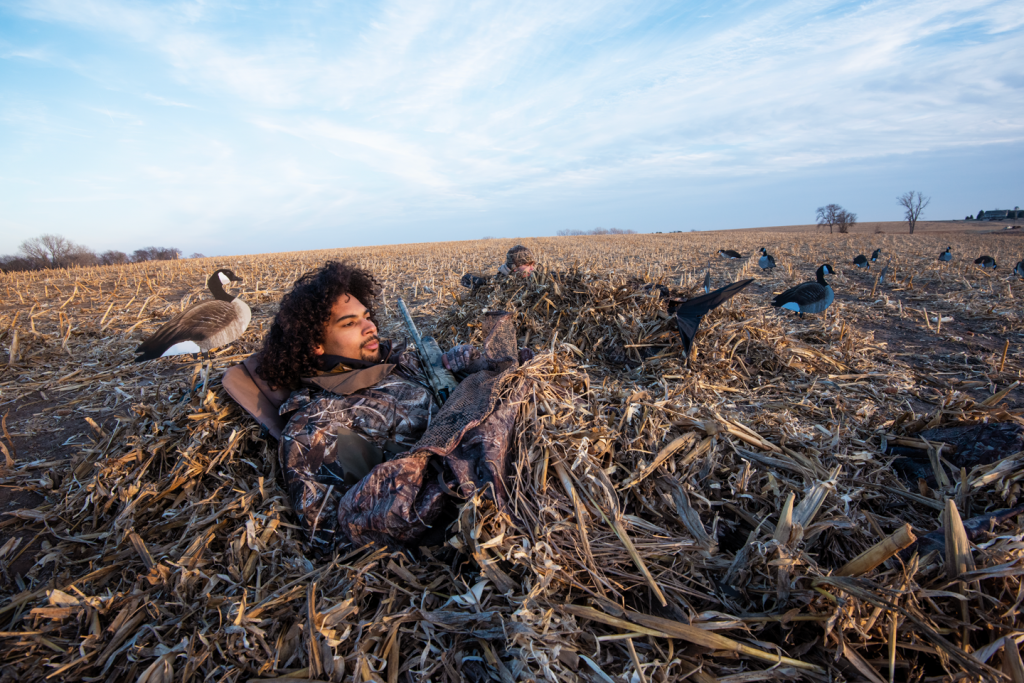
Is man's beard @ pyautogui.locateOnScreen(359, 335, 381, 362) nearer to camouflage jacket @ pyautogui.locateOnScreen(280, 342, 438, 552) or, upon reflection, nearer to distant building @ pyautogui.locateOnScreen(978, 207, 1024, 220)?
camouflage jacket @ pyautogui.locateOnScreen(280, 342, 438, 552)

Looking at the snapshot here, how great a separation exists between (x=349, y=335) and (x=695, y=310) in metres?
3.33

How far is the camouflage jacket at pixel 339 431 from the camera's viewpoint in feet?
7.04

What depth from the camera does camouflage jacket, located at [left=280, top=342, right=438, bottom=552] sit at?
2146 millimetres

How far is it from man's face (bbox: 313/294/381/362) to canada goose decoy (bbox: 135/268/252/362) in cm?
328

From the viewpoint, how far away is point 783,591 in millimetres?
1600

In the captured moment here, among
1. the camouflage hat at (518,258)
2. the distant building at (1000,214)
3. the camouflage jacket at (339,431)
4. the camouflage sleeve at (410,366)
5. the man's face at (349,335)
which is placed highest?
the distant building at (1000,214)

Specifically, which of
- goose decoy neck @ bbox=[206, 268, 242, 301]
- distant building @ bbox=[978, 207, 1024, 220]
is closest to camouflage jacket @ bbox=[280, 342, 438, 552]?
goose decoy neck @ bbox=[206, 268, 242, 301]

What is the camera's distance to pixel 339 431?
2391 millimetres

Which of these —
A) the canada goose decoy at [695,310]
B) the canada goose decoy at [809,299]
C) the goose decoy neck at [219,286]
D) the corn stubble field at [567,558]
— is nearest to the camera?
the corn stubble field at [567,558]

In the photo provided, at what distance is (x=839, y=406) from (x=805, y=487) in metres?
1.43

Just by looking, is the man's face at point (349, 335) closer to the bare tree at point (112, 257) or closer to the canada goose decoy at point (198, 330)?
the canada goose decoy at point (198, 330)

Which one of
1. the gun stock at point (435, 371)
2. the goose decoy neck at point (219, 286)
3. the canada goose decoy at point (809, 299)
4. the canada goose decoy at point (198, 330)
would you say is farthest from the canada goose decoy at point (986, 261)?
the goose decoy neck at point (219, 286)

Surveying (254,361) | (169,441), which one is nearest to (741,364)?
(254,361)

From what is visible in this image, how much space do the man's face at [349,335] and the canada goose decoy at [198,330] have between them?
328 cm
